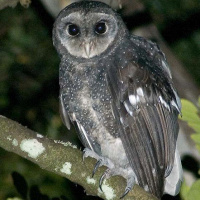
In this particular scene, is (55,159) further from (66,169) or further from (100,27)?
(100,27)

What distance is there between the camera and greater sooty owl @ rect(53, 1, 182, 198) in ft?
13.2

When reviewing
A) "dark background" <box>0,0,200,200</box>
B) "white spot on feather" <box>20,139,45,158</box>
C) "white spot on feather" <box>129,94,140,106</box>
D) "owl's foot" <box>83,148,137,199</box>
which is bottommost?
"dark background" <box>0,0,200,200</box>

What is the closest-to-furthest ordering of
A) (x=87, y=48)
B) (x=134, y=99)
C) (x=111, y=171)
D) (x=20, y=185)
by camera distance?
(x=20, y=185) → (x=111, y=171) → (x=134, y=99) → (x=87, y=48)

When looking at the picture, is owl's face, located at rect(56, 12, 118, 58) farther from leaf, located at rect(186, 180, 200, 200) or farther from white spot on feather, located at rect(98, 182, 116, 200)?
leaf, located at rect(186, 180, 200, 200)

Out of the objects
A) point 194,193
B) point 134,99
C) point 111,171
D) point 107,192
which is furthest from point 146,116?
point 194,193

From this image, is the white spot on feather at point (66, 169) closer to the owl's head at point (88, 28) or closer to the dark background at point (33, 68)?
the owl's head at point (88, 28)

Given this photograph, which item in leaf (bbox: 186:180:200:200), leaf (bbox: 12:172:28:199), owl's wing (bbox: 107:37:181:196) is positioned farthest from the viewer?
owl's wing (bbox: 107:37:181:196)

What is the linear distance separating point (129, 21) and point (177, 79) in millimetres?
706

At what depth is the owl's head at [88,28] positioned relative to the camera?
4.23 metres

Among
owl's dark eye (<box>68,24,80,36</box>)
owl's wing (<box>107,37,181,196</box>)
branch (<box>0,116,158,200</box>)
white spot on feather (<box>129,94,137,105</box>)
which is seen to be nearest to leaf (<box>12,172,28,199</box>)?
branch (<box>0,116,158,200</box>)

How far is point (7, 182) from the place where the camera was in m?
6.68

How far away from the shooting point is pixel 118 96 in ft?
13.4

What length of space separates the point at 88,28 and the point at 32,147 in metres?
1.07

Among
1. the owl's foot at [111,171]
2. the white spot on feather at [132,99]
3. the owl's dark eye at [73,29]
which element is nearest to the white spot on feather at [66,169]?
the owl's foot at [111,171]
